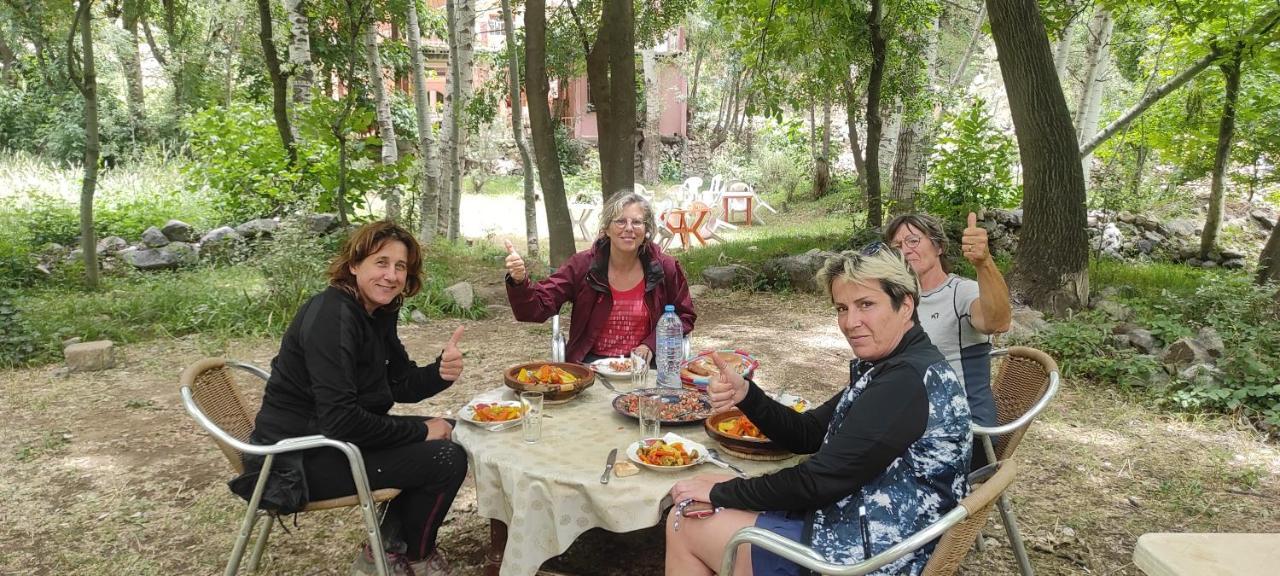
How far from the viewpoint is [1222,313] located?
551 centimetres

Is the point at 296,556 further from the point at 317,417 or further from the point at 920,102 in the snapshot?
the point at 920,102

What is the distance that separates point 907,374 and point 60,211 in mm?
10794

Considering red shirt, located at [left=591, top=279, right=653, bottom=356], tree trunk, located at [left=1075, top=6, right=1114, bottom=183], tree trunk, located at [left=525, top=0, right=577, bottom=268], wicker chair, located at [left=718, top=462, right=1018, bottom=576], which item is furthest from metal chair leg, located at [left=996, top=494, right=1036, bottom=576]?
tree trunk, located at [left=1075, top=6, right=1114, bottom=183]

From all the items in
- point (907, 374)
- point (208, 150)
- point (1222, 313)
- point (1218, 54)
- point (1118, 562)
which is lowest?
point (1118, 562)

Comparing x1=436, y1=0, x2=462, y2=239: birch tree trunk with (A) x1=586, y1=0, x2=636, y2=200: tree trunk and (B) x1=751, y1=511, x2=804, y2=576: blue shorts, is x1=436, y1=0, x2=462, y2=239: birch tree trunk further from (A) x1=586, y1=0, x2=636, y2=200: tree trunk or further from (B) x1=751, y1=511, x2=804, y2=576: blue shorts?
A: (B) x1=751, y1=511, x2=804, y2=576: blue shorts

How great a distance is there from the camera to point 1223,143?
9773 millimetres

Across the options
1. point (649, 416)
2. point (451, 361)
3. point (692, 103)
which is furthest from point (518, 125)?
point (692, 103)

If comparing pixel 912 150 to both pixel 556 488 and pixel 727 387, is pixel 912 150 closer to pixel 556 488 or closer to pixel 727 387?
pixel 727 387

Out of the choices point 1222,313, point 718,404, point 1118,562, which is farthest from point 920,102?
point 718,404

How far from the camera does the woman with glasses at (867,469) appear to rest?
5.78ft

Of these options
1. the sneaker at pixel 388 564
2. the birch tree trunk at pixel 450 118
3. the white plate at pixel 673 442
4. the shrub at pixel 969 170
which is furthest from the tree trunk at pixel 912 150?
the sneaker at pixel 388 564

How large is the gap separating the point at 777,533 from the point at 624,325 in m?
1.78

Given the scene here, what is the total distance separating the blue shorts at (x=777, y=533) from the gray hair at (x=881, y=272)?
62 centimetres

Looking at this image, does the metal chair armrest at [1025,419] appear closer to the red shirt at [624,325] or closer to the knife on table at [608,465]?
the knife on table at [608,465]
